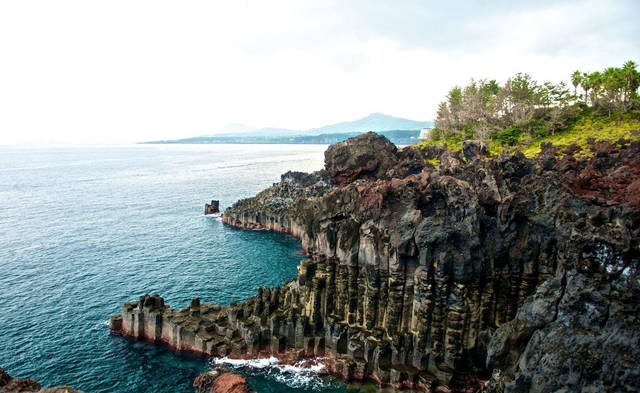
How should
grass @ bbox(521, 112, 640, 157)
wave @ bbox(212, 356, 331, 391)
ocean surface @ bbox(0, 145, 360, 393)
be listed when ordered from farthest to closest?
grass @ bbox(521, 112, 640, 157) < ocean surface @ bbox(0, 145, 360, 393) < wave @ bbox(212, 356, 331, 391)

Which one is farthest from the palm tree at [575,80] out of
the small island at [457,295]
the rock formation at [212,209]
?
the rock formation at [212,209]

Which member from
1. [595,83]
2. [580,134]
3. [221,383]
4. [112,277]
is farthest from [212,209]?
[595,83]

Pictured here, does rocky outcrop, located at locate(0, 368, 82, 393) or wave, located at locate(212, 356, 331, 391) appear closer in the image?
rocky outcrop, located at locate(0, 368, 82, 393)

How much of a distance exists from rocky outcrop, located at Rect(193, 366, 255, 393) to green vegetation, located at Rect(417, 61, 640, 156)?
278 feet

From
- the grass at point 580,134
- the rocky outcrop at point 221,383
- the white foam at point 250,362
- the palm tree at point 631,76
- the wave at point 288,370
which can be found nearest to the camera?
the rocky outcrop at point 221,383

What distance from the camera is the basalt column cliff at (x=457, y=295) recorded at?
19.8 meters

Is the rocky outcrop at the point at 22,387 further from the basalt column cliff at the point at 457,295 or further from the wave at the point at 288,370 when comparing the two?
the basalt column cliff at the point at 457,295

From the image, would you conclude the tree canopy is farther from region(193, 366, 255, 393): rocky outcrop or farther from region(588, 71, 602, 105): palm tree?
region(193, 366, 255, 393): rocky outcrop

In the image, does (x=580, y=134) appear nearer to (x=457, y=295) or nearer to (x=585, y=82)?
(x=585, y=82)

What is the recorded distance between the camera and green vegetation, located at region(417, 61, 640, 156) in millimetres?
95688

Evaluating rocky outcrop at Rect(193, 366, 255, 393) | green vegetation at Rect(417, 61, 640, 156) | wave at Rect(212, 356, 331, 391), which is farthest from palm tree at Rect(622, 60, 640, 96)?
rocky outcrop at Rect(193, 366, 255, 393)

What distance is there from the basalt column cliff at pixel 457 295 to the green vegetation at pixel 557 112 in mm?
54655

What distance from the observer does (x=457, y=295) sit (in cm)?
3500

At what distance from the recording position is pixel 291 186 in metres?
123
